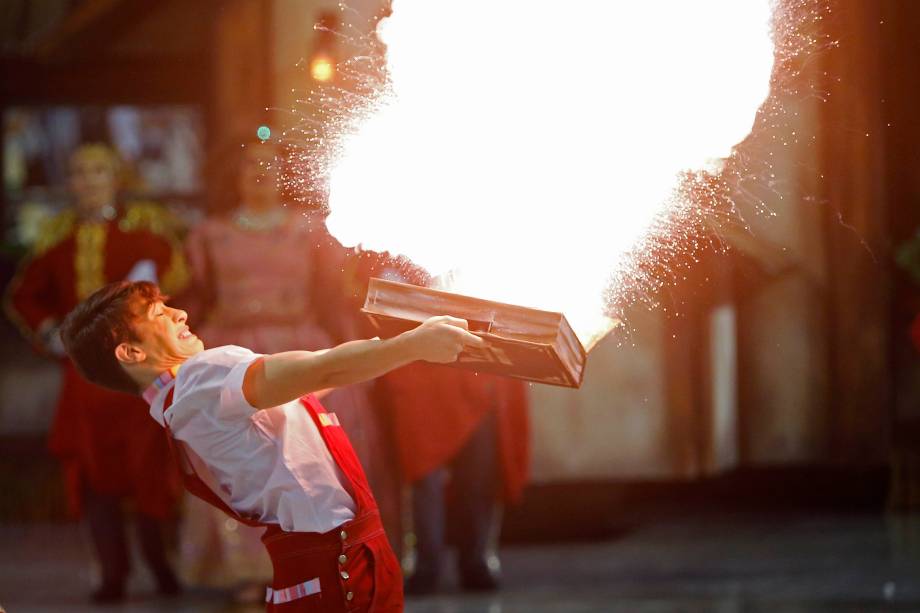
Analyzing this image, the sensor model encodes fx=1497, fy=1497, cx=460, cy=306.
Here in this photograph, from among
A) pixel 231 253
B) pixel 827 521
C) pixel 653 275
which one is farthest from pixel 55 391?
pixel 653 275

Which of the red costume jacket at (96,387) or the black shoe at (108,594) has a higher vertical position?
the red costume jacket at (96,387)

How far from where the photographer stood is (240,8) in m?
8.16

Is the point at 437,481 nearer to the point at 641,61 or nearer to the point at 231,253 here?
the point at 231,253

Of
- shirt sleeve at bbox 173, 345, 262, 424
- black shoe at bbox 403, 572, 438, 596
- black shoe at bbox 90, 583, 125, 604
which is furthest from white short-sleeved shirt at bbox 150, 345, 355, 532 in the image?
black shoe at bbox 90, 583, 125, 604

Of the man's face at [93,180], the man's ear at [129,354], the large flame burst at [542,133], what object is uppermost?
the man's face at [93,180]

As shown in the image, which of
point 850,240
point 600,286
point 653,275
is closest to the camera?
point 600,286

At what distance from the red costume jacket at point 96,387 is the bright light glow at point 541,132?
3352mm

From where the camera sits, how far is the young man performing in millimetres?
2805

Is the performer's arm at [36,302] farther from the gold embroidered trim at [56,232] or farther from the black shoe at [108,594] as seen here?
the black shoe at [108,594]

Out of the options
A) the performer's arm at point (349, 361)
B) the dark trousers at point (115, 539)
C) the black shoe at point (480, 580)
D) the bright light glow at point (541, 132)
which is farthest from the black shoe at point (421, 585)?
the performer's arm at point (349, 361)

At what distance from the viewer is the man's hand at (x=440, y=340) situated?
2.48 meters

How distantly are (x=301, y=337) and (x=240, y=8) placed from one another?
113 inches

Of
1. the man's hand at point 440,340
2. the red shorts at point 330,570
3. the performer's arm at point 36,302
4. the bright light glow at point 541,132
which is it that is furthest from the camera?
the performer's arm at point 36,302

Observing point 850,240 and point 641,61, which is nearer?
point 641,61
